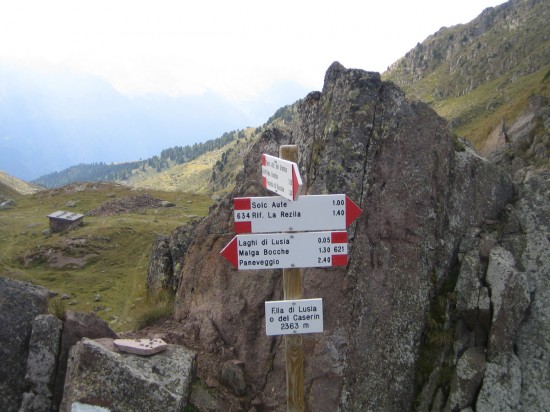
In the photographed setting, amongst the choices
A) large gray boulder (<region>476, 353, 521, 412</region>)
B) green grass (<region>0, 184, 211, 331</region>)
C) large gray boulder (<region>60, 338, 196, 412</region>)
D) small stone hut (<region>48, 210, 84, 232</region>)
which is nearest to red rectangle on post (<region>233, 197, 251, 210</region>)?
large gray boulder (<region>60, 338, 196, 412</region>)

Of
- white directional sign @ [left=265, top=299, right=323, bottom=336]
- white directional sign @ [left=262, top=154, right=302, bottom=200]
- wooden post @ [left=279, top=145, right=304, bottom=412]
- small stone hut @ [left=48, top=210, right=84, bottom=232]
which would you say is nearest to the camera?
white directional sign @ [left=262, top=154, right=302, bottom=200]

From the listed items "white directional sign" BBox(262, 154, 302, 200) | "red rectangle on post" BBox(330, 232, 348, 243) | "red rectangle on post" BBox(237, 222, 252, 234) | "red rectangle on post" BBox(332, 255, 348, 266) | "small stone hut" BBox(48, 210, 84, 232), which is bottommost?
"red rectangle on post" BBox(332, 255, 348, 266)

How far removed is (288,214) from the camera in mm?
8219

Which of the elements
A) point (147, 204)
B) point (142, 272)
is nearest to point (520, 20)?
point (147, 204)

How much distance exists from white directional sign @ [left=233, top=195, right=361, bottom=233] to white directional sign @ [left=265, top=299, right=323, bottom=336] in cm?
132

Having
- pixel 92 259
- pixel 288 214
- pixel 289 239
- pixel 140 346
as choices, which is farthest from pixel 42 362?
pixel 92 259

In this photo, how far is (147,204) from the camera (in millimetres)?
52656

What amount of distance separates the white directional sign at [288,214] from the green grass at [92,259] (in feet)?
32.3

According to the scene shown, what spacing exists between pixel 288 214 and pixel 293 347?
2486mm

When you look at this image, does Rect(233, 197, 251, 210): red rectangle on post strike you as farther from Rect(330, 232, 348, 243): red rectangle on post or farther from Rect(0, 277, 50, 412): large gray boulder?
Rect(0, 277, 50, 412): large gray boulder

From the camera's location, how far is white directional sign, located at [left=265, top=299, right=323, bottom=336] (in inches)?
326

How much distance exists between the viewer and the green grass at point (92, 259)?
2280cm

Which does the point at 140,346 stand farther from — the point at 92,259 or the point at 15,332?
the point at 92,259

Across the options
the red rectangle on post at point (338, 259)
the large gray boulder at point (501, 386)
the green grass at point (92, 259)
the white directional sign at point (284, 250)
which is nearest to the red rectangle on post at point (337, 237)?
the white directional sign at point (284, 250)
